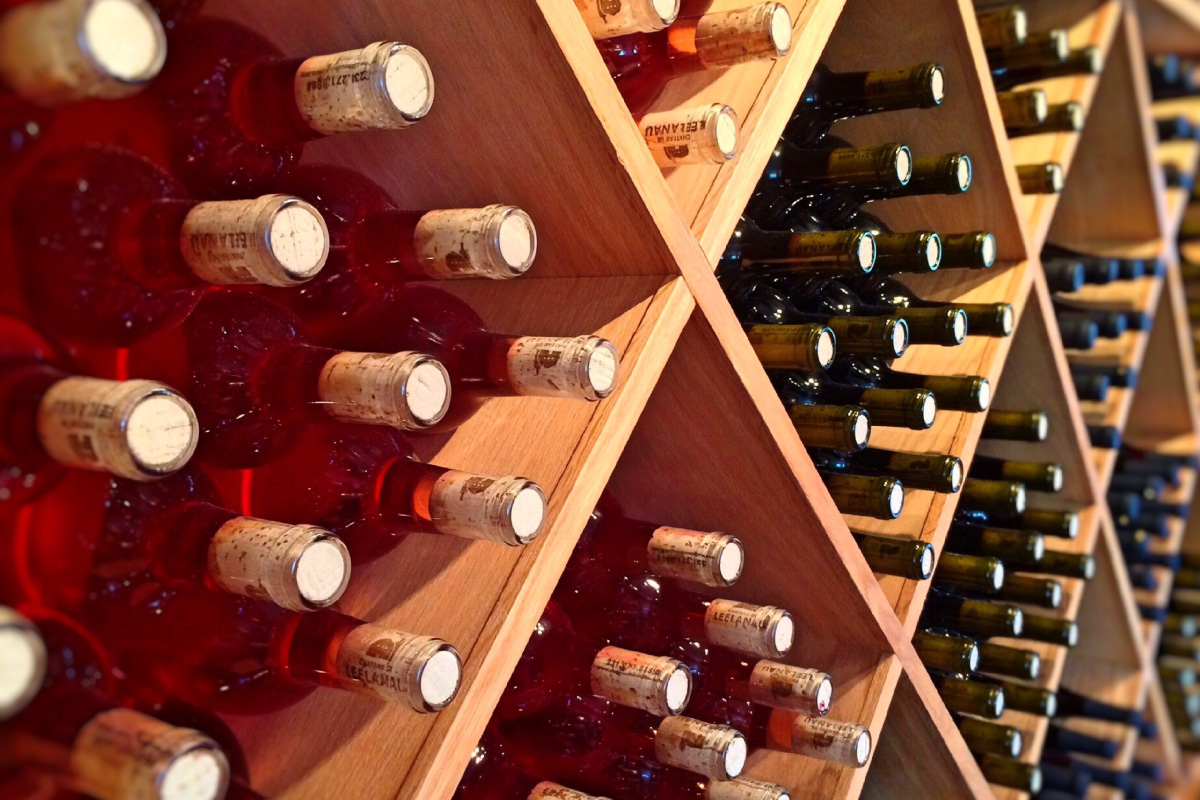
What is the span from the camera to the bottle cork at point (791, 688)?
72 centimetres

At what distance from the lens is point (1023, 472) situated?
1070 mm

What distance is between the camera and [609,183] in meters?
0.57

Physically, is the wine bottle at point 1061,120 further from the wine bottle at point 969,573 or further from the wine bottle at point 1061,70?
the wine bottle at point 969,573

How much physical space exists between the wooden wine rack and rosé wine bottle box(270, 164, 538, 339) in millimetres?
64

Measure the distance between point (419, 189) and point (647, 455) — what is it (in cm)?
26

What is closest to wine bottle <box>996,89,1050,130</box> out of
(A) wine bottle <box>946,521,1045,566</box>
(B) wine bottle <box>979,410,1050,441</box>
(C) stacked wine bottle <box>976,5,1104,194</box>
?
(C) stacked wine bottle <box>976,5,1104,194</box>

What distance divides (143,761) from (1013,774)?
101cm

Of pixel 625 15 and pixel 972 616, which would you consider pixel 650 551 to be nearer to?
pixel 625 15

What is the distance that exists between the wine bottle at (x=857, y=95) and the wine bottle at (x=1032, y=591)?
0.56 m

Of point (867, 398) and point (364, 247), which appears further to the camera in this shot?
point (867, 398)

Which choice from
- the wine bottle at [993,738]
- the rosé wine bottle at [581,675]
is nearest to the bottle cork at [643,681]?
the rosé wine bottle at [581,675]

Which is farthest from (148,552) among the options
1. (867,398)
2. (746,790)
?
(867,398)

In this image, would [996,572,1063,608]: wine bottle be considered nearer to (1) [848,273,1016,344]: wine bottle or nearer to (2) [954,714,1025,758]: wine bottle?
(2) [954,714,1025,758]: wine bottle

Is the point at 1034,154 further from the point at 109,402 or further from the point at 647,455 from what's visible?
the point at 109,402
